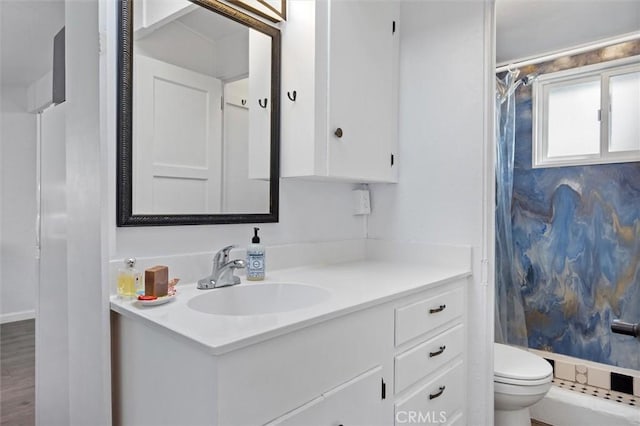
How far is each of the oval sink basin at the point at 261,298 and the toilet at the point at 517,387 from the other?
3.32 ft

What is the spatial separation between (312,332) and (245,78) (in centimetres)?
105

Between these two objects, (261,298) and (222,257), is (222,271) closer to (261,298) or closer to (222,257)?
(222,257)

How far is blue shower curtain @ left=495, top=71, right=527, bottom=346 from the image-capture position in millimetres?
2543

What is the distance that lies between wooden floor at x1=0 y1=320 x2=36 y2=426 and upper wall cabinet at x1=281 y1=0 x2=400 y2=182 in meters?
1.17

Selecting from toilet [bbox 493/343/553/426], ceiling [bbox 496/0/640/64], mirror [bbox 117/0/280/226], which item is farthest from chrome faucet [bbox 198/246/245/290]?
ceiling [bbox 496/0/640/64]

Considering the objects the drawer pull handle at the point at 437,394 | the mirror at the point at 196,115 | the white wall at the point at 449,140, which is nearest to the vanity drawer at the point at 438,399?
the drawer pull handle at the point at 437,394

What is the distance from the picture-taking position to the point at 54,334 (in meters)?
1.36

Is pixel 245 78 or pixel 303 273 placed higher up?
pixel 245 78

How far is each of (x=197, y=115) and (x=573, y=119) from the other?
2.30 meters

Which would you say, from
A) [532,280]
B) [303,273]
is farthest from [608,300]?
[303,273]

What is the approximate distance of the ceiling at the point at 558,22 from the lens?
6.40 feet

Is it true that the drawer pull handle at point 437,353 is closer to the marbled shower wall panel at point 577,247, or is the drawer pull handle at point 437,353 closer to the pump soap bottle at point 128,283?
the pump soap bottle at point 128,283

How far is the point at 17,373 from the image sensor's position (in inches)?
65.7

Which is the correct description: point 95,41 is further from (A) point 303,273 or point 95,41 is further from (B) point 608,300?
(B) point 608,300
